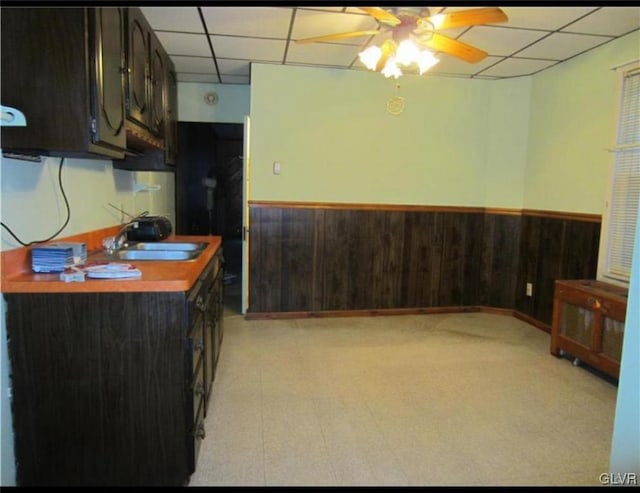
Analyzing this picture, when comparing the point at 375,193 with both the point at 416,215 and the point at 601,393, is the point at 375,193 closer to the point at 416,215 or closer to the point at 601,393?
the point at 416,215

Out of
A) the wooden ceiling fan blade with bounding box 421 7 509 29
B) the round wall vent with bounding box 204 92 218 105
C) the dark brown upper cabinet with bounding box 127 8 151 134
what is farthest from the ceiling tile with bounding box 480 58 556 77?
the dark brown upper cabinet with bounding box 127 8 151 134

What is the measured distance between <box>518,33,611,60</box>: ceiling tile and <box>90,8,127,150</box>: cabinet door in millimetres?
3052

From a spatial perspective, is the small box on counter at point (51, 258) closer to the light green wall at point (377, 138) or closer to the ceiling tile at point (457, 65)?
the light green wall at point (377, 138)

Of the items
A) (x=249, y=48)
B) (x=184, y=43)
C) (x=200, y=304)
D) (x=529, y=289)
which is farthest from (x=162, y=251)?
(x=529, y=289)

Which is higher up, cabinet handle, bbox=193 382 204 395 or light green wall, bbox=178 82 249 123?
light green wall, bbox=178 82 249 123

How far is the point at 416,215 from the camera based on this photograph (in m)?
4.43

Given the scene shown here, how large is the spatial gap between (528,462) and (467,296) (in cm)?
271

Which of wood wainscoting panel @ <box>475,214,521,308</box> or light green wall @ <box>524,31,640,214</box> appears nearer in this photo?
light green wall @ <box>524,31,640,214</box>

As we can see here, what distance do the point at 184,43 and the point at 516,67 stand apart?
3073mm

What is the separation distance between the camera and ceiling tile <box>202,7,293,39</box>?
2740 mm

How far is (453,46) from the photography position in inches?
103

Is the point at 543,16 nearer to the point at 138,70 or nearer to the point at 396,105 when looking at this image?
the point at 396,105

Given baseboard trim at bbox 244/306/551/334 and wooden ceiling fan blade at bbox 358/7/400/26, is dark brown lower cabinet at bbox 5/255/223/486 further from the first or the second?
baseboard trim at bbox 244/306/551/334

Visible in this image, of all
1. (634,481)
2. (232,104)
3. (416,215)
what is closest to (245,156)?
(232,104)
